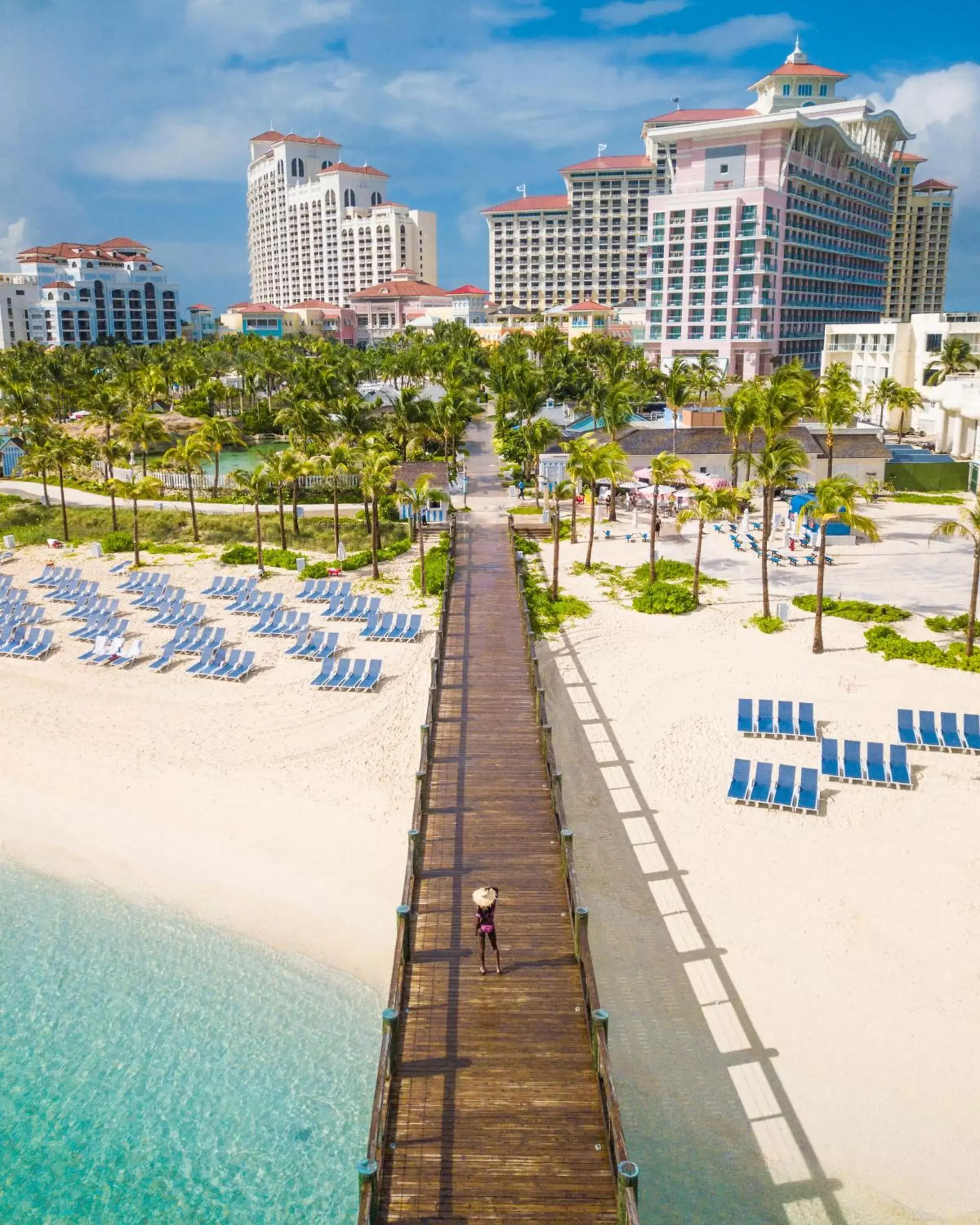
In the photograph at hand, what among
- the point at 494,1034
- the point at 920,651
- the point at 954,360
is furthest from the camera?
the point at 954,360

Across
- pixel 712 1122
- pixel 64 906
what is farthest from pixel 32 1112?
pixel 712 1122

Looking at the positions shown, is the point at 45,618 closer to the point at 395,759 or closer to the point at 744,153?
the point at 395,759

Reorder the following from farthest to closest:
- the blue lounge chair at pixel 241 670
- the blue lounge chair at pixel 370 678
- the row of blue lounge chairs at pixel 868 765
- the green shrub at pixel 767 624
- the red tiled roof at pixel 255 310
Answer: the red tiled roof at pixel 255 310
the green shrub at pixel 767 624
the blue lounge chair at pixel 241 670
the blue lounge chair at pixel 370 678
the row of blue lounge chairs at pixel 868 765

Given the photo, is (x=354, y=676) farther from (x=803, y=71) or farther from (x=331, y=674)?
(x=803, y=71)

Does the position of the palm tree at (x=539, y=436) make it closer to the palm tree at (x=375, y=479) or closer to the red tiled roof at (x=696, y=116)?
the palm tree at (x=375, y=479)

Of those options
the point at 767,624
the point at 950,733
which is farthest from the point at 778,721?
the point at 767,624

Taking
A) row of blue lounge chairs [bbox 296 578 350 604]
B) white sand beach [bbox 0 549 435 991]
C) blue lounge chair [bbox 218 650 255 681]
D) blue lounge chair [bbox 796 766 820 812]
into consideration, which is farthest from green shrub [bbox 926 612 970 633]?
blue lounge chair [bbox 218 650 255 681]

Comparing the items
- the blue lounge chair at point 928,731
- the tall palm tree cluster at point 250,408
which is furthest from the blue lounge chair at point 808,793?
the tall palm tree cluster at point 250,408
